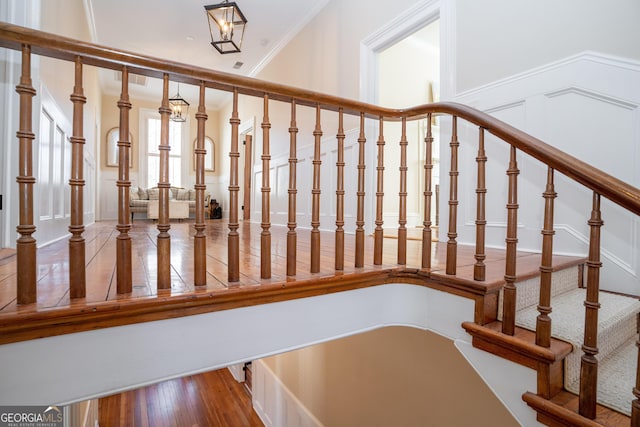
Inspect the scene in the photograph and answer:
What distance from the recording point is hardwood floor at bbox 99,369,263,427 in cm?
494

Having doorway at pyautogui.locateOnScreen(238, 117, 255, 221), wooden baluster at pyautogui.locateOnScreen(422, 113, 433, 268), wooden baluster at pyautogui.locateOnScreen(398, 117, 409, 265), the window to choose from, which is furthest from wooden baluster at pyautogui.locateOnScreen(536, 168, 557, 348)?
the window

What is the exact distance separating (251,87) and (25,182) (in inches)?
33.0

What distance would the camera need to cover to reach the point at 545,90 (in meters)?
2.09

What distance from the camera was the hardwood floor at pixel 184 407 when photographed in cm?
494

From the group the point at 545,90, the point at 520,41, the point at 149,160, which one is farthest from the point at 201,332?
the point at 149,160

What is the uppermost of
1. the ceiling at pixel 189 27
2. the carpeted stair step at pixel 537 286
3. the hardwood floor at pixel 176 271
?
the ceiling at pixel 189 27

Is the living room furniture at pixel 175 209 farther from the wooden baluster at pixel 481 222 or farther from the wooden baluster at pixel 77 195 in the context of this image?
the wooden baluster at pixel 481 222

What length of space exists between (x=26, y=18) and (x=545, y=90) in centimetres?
313

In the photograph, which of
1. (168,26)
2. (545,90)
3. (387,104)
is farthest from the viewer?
(168,26)

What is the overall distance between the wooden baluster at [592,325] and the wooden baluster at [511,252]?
27 cm

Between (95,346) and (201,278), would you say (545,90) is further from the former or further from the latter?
(95,346)

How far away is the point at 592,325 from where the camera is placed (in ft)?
3.47


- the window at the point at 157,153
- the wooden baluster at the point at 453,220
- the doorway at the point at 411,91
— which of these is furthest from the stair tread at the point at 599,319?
the window at the point at 157,153

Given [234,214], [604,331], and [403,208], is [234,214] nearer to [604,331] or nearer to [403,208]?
[403,208]
